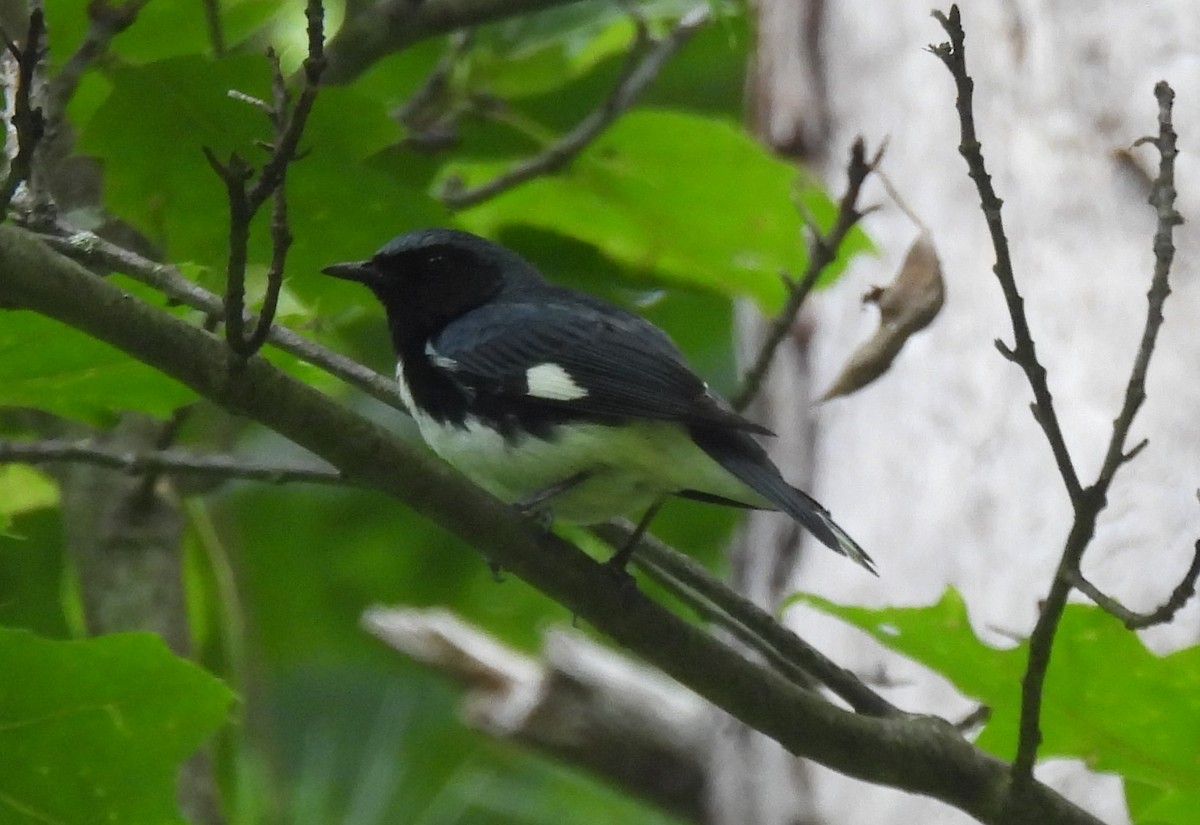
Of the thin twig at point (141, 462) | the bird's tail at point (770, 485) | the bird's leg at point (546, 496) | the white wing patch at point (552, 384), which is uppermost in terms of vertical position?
the bird's tail at point (770, 485)

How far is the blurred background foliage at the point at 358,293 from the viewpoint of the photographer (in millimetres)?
2182

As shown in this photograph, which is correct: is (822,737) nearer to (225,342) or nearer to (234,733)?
(225,342)

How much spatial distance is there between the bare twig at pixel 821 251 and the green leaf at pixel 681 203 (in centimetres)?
40

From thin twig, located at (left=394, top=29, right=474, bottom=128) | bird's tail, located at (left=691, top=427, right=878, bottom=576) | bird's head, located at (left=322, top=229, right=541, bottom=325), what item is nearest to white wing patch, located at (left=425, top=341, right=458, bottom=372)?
bird's head, located at (left=322, top=229, right=541, bottom=325)

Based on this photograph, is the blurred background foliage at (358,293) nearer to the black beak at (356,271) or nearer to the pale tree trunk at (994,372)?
the black beak at (356,271)

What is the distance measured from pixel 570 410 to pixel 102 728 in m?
0.88

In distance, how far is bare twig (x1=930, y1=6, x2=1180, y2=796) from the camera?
1478 mm

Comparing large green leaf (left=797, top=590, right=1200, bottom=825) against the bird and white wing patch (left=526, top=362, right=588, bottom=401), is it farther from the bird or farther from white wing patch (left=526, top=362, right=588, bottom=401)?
white wing patch (left=526, top=362, right=588, bottom=401)

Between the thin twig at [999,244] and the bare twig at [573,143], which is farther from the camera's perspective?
the bare twig at [573,143]

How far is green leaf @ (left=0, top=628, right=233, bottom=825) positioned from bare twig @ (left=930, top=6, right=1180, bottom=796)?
88cm

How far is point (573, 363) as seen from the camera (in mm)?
2445

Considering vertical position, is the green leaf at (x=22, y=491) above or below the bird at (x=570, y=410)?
below

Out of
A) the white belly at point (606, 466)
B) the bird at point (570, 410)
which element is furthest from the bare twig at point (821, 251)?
the white belly at point (606, 466)

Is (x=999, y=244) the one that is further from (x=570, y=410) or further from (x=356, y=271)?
(x=356, y=271)
